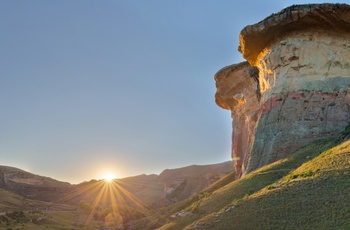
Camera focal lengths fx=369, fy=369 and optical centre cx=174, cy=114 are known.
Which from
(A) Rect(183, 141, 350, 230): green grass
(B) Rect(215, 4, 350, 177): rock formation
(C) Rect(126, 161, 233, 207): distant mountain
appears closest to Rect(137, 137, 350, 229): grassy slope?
(A) Rect(183, 141, 350, 230): green grass

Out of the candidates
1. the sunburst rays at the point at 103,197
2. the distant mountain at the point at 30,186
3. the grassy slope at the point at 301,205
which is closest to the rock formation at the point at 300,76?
the grassy slope at the point at 301,205

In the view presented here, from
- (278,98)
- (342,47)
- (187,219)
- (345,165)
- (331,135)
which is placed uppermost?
(342,47)

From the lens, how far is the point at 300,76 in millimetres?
32562

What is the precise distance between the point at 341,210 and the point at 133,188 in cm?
9689

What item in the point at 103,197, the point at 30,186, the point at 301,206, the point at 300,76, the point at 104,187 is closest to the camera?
the point at 301,206

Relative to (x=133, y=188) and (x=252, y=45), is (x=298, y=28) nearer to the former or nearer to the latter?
(x=252, y=45)

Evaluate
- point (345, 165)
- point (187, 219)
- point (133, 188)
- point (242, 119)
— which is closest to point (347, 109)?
point (345, 165)

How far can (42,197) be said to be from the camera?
8638cm

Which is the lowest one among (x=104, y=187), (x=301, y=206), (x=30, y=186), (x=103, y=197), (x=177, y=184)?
(x=301, y=206)

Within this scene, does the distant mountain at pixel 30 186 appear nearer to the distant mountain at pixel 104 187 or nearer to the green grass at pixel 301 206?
the distant mountain at pixel 104 187

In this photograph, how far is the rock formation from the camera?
30344mm

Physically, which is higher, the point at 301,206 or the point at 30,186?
the point at 30,186

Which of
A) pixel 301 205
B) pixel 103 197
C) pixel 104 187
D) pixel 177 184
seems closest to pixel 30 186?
pixel 103 197

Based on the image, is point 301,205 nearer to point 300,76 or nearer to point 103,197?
point 300,76
